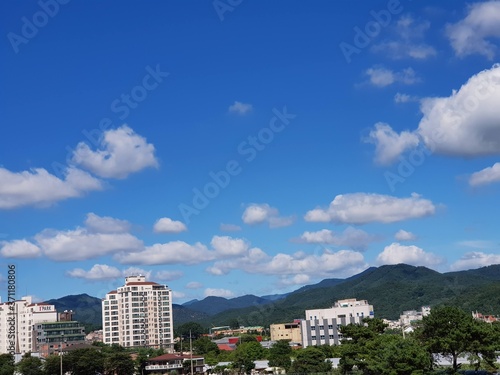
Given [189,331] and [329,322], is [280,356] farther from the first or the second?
[189,331]

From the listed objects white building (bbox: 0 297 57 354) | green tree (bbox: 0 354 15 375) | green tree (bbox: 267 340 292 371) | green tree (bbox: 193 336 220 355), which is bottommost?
green tree (bbox: 193 336 220 355)

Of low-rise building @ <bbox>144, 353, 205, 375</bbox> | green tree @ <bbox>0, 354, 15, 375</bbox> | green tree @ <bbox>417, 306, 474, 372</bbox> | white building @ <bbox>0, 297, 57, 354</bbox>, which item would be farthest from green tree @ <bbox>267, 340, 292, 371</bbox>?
white building @ <bbox>0, 297, 57, 354</bbox>

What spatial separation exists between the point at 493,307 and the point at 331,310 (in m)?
57.3

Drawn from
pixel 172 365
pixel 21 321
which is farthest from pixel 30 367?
pixel 21 321

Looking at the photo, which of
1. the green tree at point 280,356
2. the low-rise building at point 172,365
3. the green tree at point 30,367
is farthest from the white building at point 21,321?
the green tree at point 280,356

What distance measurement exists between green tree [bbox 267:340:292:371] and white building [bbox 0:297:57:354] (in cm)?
4121

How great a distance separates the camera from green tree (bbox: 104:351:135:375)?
152ft

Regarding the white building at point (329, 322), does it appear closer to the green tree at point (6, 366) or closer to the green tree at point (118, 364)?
the green tree at point (118, 364)

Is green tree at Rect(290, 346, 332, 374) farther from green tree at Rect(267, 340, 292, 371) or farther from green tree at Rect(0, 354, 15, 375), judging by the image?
green tree at Rect(0, 354, 15, 375)

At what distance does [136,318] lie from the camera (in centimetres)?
8581

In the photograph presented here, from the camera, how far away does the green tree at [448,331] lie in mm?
24672

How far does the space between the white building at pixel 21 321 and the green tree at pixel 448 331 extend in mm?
64717

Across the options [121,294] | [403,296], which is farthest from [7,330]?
[403,296]

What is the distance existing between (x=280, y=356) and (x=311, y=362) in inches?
251
